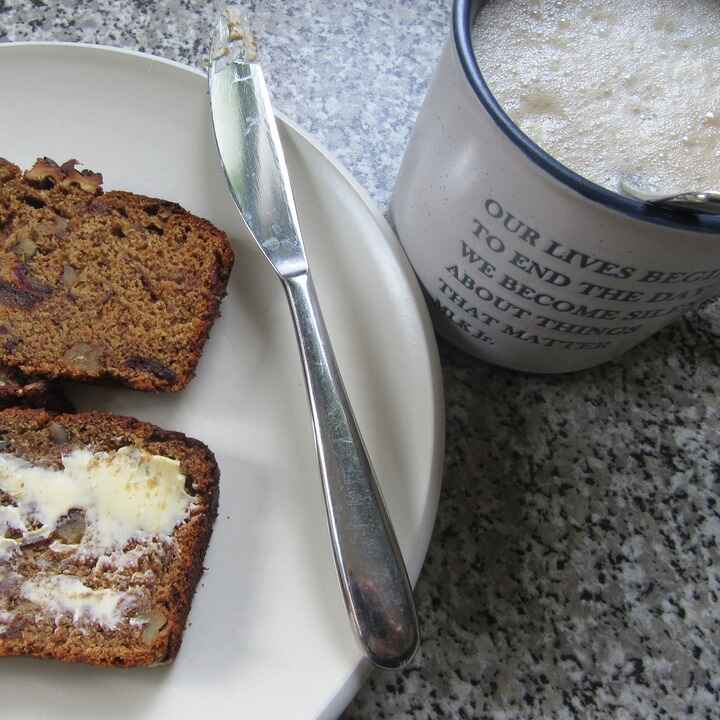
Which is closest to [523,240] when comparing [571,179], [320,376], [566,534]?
[571,179]

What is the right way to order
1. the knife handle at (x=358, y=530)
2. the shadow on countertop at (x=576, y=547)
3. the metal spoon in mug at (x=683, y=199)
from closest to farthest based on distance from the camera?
1. the metal spoon in mug at (x=683, y=199)
2. the knife handle at (x=358, y=530)
3. the shadow on countertop at (x=576, y=547)

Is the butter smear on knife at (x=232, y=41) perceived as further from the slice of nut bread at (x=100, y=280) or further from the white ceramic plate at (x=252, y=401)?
the slice of nut bread at (x=100, y=280)

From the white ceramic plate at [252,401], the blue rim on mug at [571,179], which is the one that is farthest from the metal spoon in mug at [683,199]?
the white ceramic plate at [252,401]

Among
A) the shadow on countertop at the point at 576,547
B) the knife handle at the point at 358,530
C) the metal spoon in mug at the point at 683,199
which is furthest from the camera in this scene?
the shadow on countertop at the point at 576,547

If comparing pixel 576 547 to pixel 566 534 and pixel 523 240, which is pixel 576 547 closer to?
pixel 566 534

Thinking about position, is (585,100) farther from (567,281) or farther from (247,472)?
(247,472)

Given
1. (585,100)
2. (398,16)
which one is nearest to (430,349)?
(585,100)
